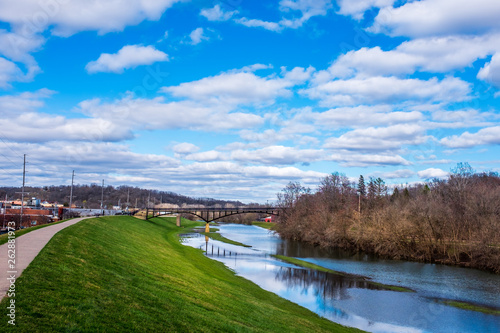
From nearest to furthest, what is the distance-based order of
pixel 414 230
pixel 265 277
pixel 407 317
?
pixel 407 317 → pixel 265 277 → pixel 414 230

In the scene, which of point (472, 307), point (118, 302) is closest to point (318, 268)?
point (472, 307)

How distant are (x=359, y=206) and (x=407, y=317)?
5324 cm

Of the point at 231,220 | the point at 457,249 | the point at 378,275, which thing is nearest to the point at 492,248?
the point at 457,249

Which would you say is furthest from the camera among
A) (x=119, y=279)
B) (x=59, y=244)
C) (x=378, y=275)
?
(x=378, y=275)

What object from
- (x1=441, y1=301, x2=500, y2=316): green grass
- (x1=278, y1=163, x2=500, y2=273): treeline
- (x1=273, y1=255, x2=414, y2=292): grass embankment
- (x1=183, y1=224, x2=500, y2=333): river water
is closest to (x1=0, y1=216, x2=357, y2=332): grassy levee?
(x1=183, y1=224, x2=500, y2=333): river water

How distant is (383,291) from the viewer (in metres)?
31.8

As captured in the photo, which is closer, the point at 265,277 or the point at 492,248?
the point at 265,277

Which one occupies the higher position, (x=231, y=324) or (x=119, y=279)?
(x=119, y=279)

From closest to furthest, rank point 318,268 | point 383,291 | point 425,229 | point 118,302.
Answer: point 118,302 < point 383,291 < point 318,268 < point 425,229

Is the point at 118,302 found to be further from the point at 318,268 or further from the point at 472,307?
the point at 318,268

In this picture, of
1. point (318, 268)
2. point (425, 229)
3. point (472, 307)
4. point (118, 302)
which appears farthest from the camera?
point (425, 229)

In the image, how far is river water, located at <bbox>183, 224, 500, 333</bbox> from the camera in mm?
23531

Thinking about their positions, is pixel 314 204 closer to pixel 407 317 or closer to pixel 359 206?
A: pixel 359 206

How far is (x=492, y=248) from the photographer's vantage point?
4359cm
